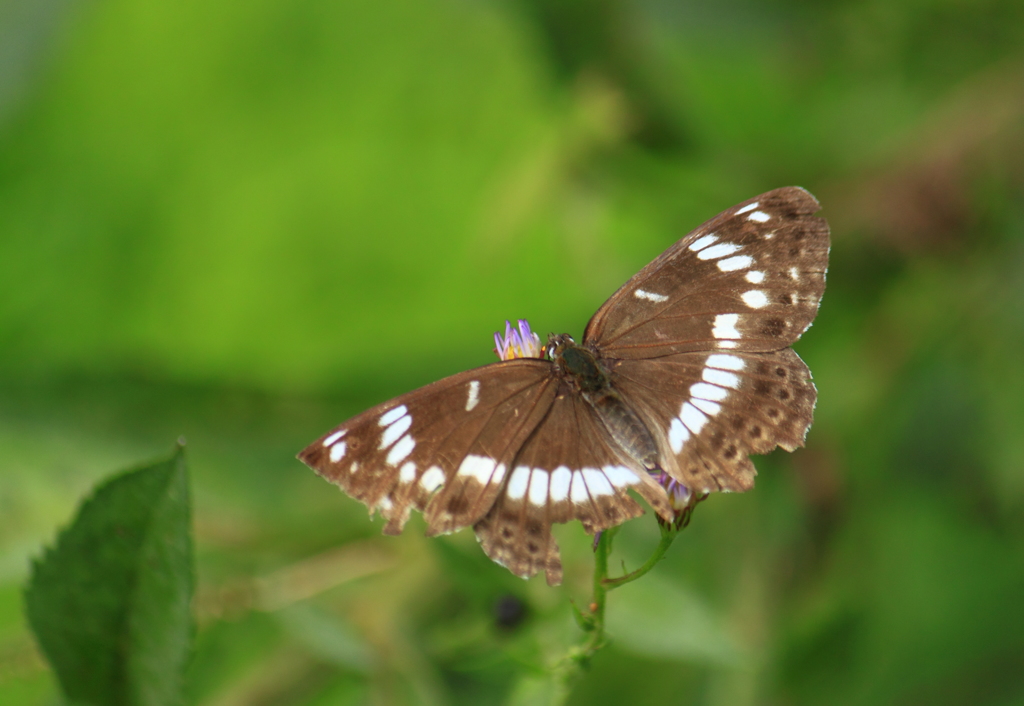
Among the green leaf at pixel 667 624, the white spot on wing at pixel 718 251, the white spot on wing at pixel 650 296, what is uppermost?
the white spot on wing at pixel 718 251

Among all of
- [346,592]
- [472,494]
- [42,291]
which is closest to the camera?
[472,494]

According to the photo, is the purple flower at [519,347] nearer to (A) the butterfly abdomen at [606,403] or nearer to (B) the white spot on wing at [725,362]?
(A) the butterfly abdomen at [606,403]

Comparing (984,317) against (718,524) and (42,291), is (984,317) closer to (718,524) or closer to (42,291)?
(718,524)

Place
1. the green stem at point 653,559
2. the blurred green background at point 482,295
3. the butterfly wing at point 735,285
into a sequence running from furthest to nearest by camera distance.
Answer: the blurred green background at point 482,295 → the butterfly wing at point 735,285 → the green stem at point 653,559

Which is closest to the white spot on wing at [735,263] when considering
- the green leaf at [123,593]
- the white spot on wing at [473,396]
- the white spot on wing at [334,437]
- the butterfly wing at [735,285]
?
the butterfly wing at [735,285]

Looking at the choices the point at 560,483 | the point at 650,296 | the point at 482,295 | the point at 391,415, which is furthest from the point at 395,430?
the point at 482,295

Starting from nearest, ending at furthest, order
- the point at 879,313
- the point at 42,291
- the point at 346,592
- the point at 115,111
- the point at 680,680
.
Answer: the point at 346,592 < the point at 680,680 < the point at 879,313 < the point at 42,291 < the point at 115,111

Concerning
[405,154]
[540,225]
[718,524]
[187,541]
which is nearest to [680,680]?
[718,524]

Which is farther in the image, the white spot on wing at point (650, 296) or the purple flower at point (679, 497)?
the white spot on wing at point (650, 296)
